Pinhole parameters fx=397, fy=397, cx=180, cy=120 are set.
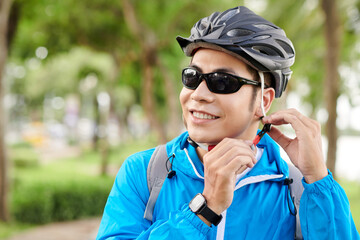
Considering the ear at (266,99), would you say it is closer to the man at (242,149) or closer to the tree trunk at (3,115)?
the man at (242,149)

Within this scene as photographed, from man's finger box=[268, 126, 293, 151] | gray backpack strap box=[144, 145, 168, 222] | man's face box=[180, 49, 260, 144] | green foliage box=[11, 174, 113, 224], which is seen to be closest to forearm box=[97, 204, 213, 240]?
gray backpack strap box=[144, 145, 168, 222]

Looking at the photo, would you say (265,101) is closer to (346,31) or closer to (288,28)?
(288,28)

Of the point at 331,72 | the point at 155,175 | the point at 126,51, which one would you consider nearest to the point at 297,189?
the point at 155,175

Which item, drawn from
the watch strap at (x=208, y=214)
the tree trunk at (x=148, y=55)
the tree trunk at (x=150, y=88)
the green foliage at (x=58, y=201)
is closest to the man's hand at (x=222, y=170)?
the watch strap at (x=208, y=214)

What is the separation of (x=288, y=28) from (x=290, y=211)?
33.9 ft

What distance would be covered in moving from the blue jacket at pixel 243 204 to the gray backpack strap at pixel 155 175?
0.02 metres

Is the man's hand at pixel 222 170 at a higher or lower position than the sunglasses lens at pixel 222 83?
lower

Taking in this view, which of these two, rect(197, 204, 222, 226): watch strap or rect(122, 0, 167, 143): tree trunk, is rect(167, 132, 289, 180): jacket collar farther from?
rect(122, 0, 167, 143): tree trunk

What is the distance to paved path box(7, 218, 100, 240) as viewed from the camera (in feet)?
30.0

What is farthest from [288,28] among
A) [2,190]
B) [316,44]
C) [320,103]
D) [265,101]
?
[320,103]

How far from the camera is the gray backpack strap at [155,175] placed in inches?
69.0

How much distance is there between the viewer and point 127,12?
11.5m

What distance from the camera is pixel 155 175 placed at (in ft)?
5.98

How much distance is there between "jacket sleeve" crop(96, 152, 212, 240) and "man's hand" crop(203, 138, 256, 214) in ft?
0.34
